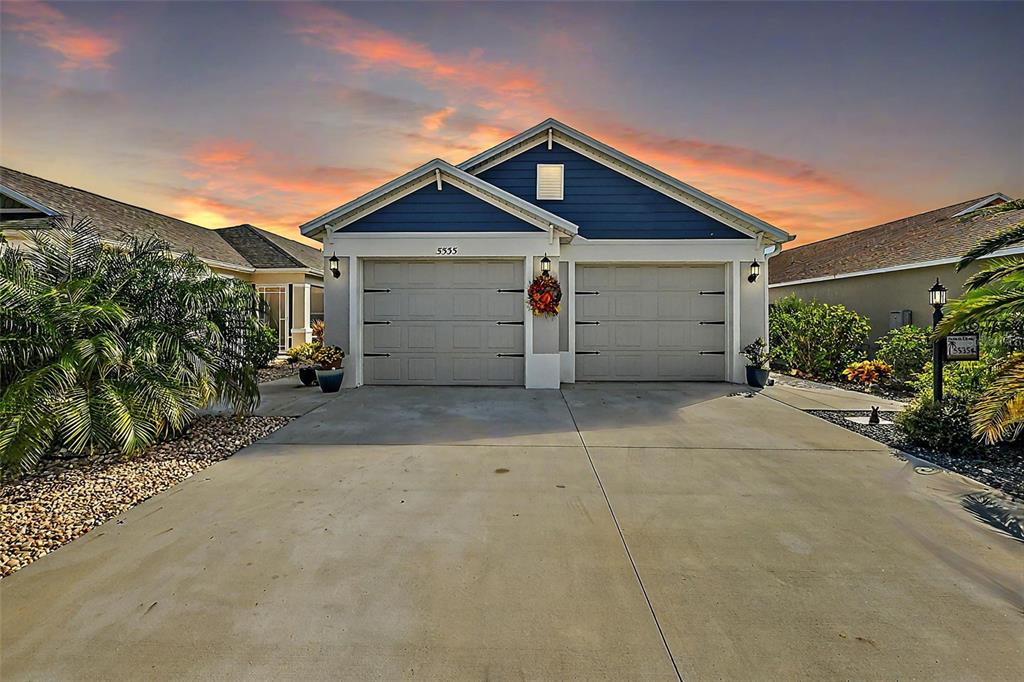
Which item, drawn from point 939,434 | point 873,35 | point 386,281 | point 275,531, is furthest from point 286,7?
point 939,434

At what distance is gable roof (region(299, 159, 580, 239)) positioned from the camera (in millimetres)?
8664

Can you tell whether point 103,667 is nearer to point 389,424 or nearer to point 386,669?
point 386,669

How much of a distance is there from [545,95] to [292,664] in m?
10.6

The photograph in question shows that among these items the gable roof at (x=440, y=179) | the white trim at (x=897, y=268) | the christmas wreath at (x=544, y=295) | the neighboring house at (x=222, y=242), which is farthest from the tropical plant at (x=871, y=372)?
the neighboring house at (x=222, y=242)

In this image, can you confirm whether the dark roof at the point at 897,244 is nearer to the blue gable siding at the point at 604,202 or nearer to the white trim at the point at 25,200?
the blue gable siding at the point at 604,202

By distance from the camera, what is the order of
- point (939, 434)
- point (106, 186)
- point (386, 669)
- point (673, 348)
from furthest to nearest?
1. point (106, 186)
2. point (673, 348)
3. point (939, 434)
4. point (386, 669)

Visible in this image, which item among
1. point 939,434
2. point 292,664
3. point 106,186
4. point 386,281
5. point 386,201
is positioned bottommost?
point 292,664

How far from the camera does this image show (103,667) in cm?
202

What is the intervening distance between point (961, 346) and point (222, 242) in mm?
18031

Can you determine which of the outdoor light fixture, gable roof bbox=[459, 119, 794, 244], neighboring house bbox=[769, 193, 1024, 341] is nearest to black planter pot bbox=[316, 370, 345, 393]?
gable roof bbox=[459, 119, 794, 244]

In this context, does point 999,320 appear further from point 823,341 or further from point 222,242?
point 222,242

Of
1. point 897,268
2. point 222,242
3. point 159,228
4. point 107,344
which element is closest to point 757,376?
point 897,268

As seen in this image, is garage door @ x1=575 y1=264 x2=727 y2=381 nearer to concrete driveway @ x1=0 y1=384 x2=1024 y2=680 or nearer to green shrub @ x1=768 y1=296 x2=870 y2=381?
green shrub @ x1=768 y1=296 x2=870 y2=381

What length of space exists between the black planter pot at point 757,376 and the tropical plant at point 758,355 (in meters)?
0.06
